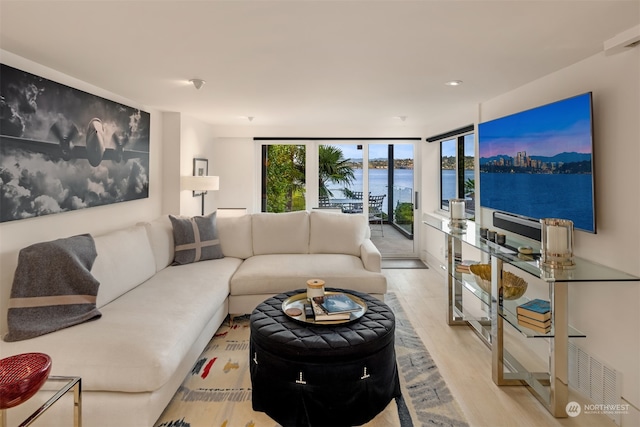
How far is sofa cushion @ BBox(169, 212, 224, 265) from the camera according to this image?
3.53 metres

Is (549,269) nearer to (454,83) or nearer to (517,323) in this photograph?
(517,323)

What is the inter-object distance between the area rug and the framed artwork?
3049mm

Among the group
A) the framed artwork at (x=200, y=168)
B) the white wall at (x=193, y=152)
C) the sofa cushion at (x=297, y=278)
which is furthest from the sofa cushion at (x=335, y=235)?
the framed artwork at (x=200, y=168)

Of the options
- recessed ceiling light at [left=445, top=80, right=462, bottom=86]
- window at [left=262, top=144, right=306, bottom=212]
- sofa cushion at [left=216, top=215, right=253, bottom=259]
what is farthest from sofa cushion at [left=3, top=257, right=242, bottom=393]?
window at [left=262, top=144, right=306, bottom=212]

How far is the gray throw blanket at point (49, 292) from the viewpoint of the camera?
2.02 m

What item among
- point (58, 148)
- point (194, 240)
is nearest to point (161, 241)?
point (194, 240)

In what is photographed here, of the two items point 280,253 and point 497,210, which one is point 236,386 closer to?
point 280,253

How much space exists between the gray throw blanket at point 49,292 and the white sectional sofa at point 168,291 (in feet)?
0.28

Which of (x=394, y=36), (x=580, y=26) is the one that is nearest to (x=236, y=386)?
(x=394, y=36)

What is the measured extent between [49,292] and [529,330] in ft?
9.77

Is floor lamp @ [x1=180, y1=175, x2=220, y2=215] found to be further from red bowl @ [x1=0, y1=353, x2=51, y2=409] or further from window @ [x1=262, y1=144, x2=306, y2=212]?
red bowl @ [x1=0, y1=353, x2=51, y2=409]

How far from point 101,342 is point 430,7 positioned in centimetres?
242

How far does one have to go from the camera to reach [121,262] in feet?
8.92

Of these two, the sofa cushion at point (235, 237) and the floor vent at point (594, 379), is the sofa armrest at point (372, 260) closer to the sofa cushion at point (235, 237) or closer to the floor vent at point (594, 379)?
the sofa cushion at point (235, 237)
